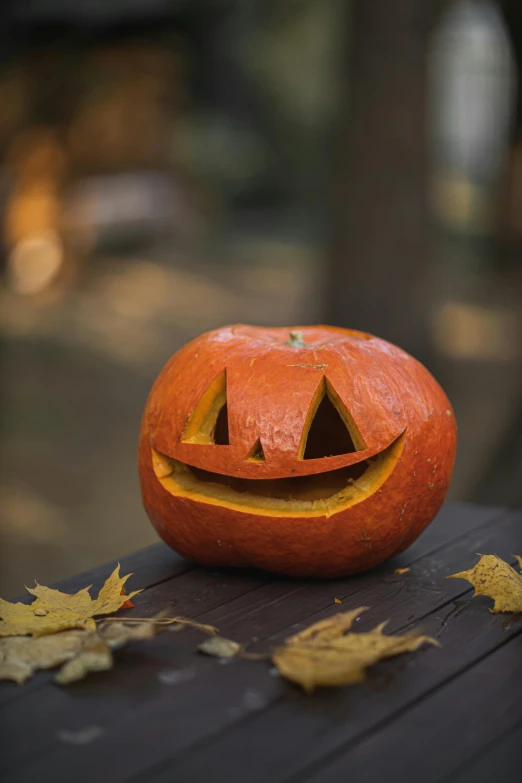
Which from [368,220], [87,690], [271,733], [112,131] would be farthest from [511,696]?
[112,131]

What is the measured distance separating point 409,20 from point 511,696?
172 inches

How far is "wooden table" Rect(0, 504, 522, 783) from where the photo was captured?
4.00 feet

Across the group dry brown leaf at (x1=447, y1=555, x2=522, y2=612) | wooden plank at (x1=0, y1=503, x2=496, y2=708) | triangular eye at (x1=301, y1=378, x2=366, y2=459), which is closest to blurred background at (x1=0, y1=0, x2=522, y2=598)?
wooden plank at (x1=0, y1=503, x2=496, y2=708)

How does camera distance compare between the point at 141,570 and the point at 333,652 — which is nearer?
the point at 333,652

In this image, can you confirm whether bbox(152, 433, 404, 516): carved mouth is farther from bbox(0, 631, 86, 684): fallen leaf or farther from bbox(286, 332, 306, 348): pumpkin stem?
bbox(0, 631, 86, 684): fallen leaf

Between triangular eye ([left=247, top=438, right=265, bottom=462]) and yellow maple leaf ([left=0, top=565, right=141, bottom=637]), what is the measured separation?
345 millimetres

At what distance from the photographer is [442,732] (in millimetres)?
1305

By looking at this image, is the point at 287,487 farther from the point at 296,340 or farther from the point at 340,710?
the point at 340,710

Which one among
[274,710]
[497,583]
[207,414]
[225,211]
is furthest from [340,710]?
[225,211]

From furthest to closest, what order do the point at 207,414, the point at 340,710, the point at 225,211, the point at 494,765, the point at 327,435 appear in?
1. the point at 225,211
2. the point at 327,435
3. the point at 207,414
4. the point at 340,710
5. the point at 494,765

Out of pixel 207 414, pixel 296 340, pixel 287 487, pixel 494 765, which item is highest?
pixel 296 340

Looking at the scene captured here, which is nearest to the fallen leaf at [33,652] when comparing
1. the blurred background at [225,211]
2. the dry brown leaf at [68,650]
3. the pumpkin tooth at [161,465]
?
the dry brown leaf at [68,650]

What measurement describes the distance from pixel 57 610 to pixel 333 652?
53 cm

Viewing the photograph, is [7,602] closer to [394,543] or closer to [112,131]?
[394,543]
